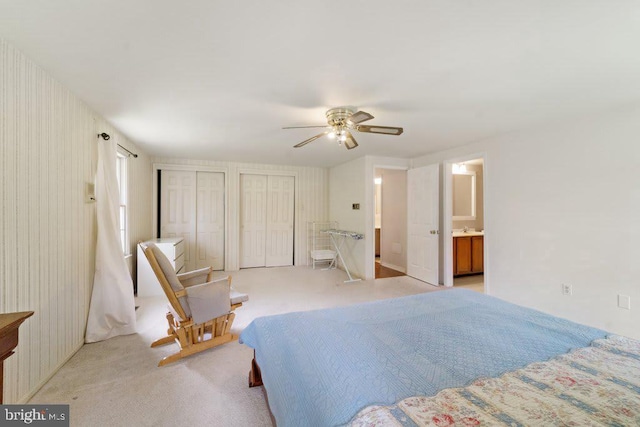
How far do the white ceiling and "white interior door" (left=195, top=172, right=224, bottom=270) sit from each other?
2.43 metres

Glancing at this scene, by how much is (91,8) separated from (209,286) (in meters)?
1.92

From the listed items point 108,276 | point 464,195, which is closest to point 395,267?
point 464,195

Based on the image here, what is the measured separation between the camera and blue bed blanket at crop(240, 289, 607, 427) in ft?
3.27

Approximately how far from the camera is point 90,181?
248 cm

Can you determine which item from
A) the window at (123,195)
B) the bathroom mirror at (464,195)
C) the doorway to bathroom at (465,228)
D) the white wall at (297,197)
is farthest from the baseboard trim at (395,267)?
the window at (123,195)

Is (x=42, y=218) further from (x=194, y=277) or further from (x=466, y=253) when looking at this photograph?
(x=466, y=253)

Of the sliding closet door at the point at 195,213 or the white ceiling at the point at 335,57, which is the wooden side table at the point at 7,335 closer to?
the white ceiling at the point at 335,57

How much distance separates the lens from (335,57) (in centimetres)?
167

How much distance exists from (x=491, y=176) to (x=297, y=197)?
370 cm

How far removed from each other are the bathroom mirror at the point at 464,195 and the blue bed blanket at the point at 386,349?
12.7 feet

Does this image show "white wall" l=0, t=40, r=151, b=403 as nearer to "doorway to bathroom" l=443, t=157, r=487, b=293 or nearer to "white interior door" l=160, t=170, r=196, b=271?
"white interior door" l=160, t=170, r=196, b=271

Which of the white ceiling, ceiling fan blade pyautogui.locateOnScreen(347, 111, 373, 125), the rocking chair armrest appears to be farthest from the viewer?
the rocking chair armrest

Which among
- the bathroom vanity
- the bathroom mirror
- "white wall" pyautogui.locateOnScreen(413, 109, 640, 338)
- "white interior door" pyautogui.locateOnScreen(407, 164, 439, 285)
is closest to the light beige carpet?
"white interior door" pyautogui.locateOnScreen(407, 164, 439, 285)

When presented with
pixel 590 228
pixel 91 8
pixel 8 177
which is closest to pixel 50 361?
pixel 8 177
